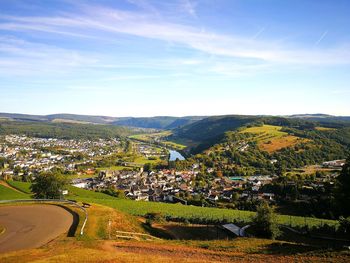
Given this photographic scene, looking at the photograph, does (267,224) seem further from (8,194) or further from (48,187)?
(8,194)

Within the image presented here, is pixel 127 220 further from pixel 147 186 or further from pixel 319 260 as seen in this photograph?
pixel 147 186

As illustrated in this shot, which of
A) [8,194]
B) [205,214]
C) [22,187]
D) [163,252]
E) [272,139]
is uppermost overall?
[272,139]

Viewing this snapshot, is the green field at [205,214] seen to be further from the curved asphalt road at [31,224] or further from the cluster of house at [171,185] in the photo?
the curved asphalt road at [31,224]

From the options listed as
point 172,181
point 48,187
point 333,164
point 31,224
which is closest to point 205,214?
point 48,187

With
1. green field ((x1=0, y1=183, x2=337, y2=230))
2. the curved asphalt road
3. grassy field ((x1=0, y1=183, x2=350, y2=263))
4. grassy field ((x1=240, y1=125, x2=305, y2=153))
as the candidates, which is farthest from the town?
grassy field ((x1=0, y1=183, x2=350, y2=263))

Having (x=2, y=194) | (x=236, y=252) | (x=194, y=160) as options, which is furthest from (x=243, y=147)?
(x=236, y=252)
